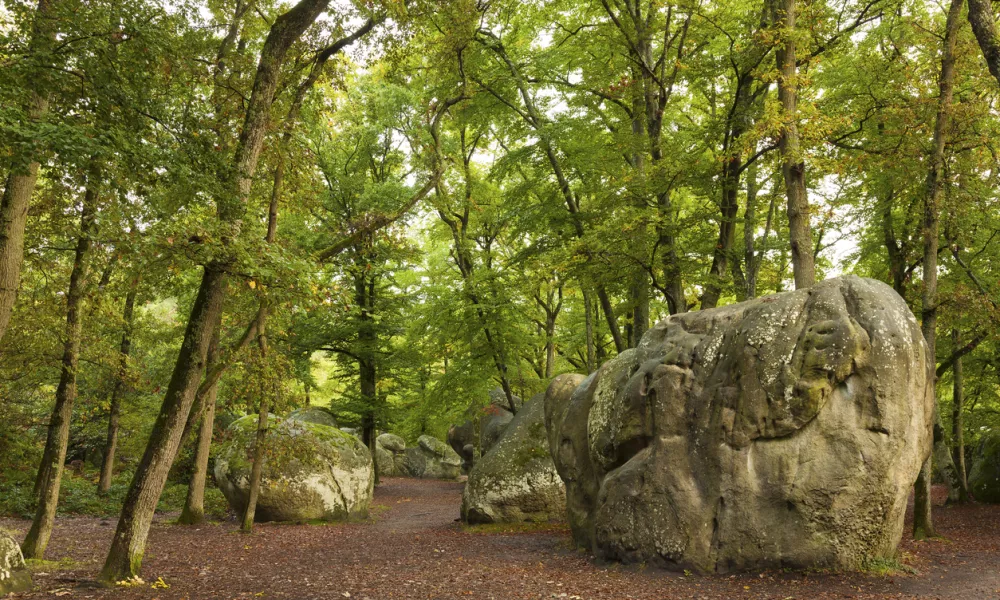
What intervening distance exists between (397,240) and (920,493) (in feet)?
36.4

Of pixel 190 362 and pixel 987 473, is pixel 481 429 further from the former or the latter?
pixel 190 362

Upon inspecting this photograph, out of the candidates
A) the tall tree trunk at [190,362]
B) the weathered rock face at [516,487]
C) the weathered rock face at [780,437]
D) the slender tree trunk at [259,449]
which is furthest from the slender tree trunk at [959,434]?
the tall tree trunk at [190,362]

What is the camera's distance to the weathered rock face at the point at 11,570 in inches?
249

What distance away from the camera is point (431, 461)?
30.1m

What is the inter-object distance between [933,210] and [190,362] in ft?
40.1

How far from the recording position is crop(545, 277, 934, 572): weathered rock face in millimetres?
7594

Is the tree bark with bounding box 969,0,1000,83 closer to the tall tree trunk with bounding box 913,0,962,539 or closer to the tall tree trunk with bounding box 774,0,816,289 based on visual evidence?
the tall tree trunk with bounding box 774,0,816,289

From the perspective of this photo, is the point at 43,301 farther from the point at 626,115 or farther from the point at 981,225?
the point at 981,225

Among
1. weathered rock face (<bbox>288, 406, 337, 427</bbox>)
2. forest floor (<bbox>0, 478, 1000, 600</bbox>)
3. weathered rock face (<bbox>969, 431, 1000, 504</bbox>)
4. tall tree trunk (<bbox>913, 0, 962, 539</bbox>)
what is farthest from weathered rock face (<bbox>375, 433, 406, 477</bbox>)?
tall tree trunk (<bbox>913, 0, 962, 539</bbox>)

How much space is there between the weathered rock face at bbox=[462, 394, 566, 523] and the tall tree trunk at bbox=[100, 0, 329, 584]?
7.58 metres

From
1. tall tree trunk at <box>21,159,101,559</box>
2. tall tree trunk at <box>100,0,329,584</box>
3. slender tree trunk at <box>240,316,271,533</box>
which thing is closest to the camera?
tall tree trunk at <box>100,0,329,584</box>

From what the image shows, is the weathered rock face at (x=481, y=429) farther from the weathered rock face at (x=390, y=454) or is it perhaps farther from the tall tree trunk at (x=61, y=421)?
the tall tree trunk at (x=61, y=421)

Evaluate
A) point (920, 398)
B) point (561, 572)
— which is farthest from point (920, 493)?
point (561, 572)

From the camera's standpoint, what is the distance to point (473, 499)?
13789mm
